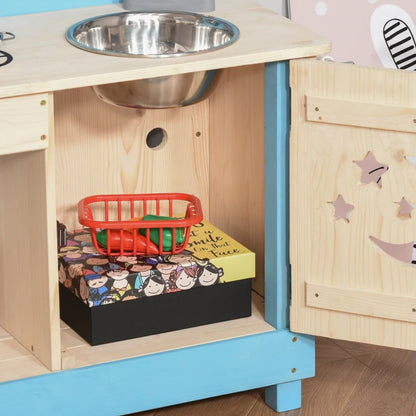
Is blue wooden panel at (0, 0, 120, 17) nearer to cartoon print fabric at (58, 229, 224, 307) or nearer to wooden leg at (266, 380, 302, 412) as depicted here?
cartoon print fabric at (58, 229, 224, 307)

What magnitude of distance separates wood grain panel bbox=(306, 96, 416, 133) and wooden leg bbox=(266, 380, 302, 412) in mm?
597

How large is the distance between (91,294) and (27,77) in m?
0.47

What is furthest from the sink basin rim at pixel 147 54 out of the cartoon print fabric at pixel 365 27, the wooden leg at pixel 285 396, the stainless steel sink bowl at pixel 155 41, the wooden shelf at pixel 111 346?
the wooden leg at pixel 285 396

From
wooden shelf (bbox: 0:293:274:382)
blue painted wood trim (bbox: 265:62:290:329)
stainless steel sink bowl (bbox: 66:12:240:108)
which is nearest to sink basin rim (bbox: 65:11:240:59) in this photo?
stainless steel sink bowl (bbox: 66:12:240:108)

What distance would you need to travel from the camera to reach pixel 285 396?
→ 215 cm

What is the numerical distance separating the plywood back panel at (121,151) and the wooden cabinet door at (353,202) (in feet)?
1.34

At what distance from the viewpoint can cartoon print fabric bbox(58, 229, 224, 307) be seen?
77.8 inches

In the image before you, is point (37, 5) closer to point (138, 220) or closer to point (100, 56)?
point (100, 56)

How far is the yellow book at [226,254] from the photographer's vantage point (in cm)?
207

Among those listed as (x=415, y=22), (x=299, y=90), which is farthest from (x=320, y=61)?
(x=415, y=22)

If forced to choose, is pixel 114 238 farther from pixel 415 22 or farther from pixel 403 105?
pixel 415 22

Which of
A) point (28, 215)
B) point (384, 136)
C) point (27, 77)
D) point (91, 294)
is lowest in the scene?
point (91, 294)

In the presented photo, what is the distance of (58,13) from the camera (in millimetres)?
2096

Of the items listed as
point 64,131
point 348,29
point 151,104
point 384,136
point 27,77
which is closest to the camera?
point 27,77
